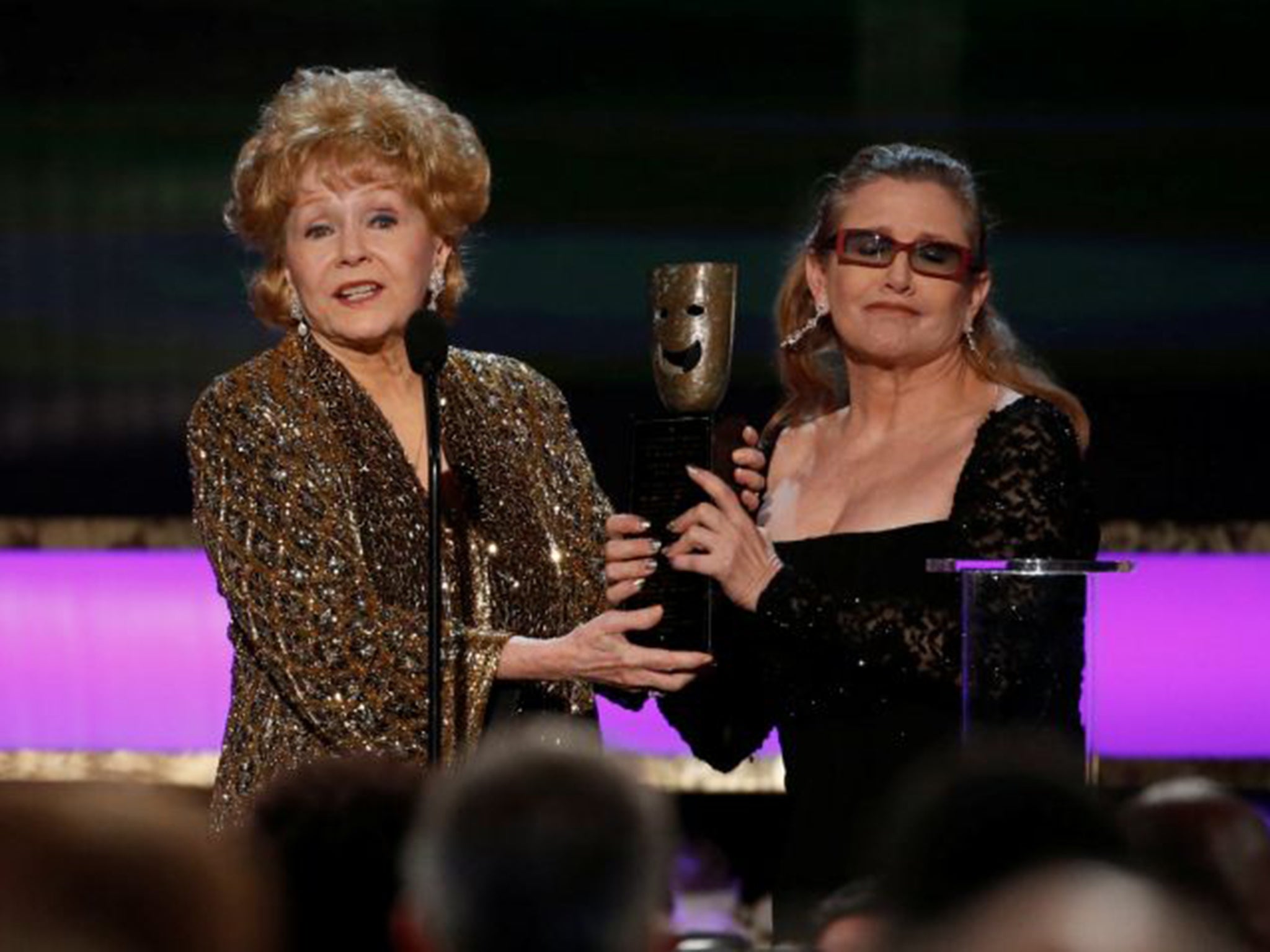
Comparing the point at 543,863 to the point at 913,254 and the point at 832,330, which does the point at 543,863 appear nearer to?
the point at 913,254

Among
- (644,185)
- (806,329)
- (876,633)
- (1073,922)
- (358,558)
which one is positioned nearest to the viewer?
(1073,922)

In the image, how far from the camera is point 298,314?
344 centimetres

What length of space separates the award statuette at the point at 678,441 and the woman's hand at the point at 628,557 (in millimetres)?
14

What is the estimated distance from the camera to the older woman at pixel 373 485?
321cm

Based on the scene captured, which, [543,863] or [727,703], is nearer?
[543,863]

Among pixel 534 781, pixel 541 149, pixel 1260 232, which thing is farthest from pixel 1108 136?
pixel 534 781

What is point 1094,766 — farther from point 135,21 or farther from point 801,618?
point 135,21

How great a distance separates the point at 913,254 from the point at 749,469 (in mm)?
351

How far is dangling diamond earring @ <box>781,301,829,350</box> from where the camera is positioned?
136 inches

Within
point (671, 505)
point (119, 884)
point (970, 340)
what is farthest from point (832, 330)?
point (119, 884)

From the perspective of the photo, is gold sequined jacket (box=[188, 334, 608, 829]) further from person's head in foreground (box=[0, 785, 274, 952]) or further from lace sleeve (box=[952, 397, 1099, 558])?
person's head in foreground (box=[0, 785, 274, 952])

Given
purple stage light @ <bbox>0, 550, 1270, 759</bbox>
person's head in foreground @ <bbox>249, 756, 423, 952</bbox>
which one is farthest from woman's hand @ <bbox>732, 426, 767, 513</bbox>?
purple stage light @ <bbox>0, 550, 1270, 759</bbox>

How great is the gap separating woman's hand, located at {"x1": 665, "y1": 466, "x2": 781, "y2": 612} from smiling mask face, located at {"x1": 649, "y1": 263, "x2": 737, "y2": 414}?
96mm

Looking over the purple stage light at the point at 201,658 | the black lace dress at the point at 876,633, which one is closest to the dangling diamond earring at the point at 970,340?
the black lace dress at the point at 876,633
